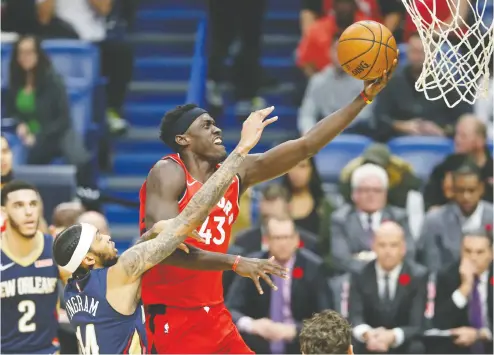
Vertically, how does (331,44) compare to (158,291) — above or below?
above

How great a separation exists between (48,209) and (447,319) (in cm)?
363

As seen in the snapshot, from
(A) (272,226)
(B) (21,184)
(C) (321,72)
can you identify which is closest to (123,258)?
(B) (21,184)

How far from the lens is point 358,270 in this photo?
8.34m

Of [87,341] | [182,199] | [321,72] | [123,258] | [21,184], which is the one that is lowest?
[87,341]

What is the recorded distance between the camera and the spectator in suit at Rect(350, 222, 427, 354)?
810 centimetres

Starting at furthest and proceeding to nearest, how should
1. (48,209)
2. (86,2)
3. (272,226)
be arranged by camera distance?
(86,2) < (48,209) < (272,226)

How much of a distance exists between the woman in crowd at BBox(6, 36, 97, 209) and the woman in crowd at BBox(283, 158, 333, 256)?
216cm

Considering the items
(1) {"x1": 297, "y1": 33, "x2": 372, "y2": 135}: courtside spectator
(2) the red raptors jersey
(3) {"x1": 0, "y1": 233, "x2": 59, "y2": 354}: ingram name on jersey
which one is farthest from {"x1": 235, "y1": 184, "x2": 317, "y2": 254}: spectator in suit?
(2) the red raptors jersey

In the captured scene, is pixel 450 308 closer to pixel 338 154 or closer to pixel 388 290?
pixel 388 290

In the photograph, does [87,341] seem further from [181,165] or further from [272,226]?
[272,226]

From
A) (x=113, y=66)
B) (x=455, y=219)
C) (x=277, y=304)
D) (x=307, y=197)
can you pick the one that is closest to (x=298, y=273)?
(x=277, y=304)

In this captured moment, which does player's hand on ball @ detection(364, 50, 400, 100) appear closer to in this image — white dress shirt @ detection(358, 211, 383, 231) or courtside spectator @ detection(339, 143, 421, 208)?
white dress shirt @ detection(358, 211, 383, 231)

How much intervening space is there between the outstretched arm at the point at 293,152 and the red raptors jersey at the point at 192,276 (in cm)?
16

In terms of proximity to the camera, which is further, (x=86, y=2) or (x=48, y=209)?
(x=86, y=2)
